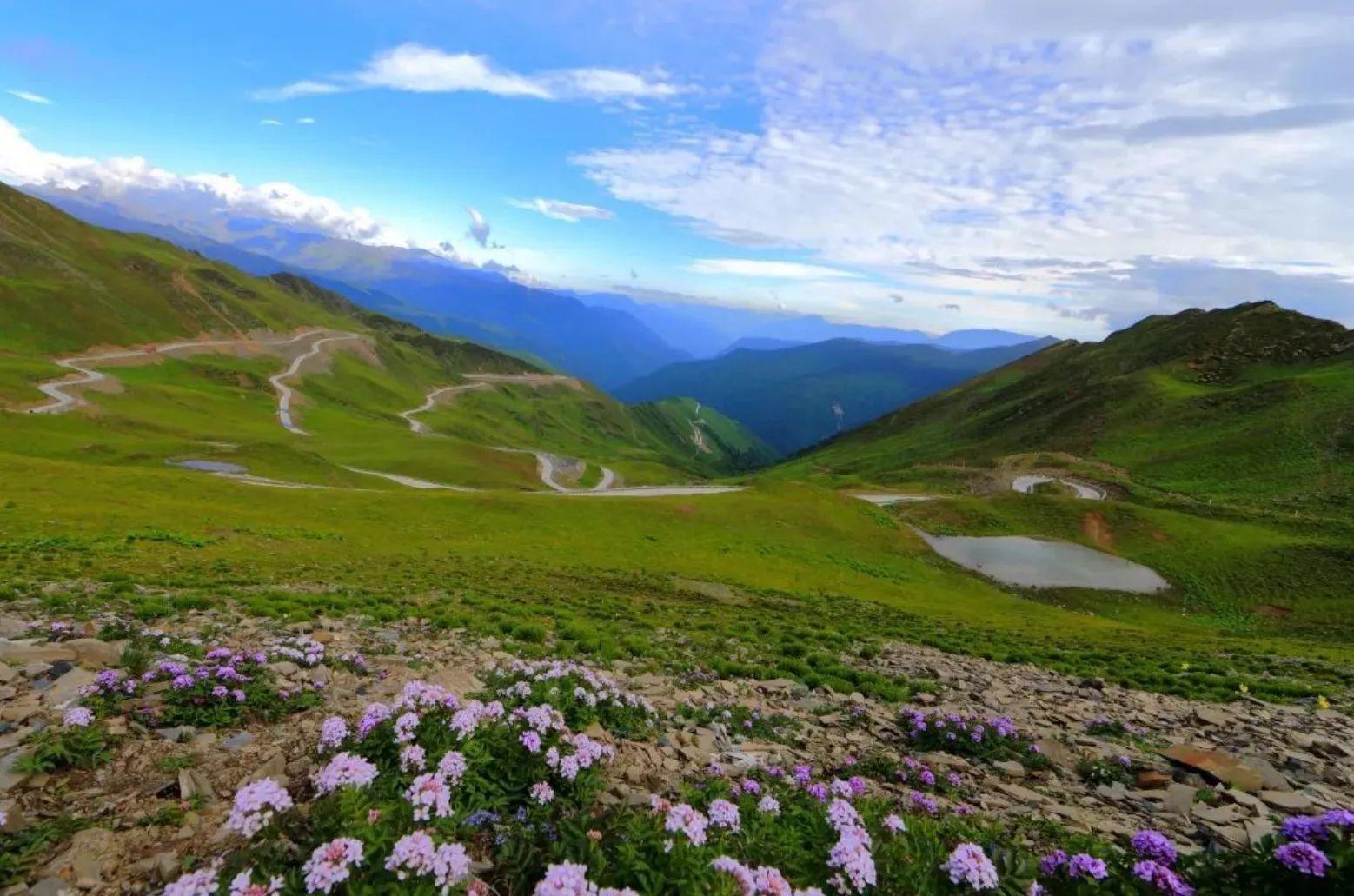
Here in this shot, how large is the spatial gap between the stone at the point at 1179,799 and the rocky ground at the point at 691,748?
34 mm

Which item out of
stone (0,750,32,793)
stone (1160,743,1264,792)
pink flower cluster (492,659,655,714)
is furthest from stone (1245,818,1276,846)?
stone (0,750,32,793)

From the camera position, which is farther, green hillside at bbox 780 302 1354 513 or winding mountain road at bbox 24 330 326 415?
green hillside at bbox 780 302 1354 513

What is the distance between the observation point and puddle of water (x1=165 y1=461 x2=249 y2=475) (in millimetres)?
59281

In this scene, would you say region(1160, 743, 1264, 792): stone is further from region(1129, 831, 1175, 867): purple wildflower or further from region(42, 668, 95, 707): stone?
region(42, 668, 95, 707): stone

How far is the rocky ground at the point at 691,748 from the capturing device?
5703mm

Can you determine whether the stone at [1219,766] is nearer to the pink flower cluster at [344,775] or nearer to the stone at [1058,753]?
the stone at [1058,753]

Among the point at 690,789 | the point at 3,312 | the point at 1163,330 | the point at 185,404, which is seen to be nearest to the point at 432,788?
the point at 690,789

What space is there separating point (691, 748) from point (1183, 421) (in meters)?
144

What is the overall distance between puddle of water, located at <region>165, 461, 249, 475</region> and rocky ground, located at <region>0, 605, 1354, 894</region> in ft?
186

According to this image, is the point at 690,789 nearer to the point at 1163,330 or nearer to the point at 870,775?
the point at 870,775

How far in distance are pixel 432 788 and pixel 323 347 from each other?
716 feet

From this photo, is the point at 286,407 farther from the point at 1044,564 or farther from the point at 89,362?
the point at 1044,564

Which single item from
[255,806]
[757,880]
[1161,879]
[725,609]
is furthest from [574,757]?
[725,609]

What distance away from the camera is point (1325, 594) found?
4575cm
